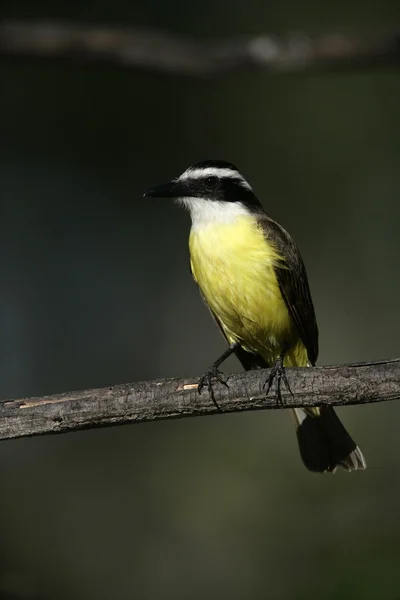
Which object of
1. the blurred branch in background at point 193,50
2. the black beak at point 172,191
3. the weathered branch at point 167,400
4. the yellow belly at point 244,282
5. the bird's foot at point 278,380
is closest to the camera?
the blurred branch in background at point 193,50

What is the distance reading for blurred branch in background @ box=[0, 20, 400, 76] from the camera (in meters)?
4.10

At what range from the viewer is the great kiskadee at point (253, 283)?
516cm

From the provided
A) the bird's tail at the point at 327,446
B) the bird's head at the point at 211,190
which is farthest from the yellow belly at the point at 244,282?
the bird's tail at the point at 327,446

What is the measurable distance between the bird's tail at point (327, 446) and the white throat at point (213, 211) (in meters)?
1.37

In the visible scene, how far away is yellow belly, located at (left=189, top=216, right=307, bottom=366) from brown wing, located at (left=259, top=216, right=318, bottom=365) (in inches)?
1.6

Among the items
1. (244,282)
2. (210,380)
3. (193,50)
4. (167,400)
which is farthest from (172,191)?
(167,400)

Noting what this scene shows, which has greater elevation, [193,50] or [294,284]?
[193,50]

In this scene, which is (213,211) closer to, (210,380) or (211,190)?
(211,190)

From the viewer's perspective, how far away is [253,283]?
5145mm

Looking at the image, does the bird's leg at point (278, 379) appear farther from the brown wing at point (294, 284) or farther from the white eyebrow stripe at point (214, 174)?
the white eyebrow stripe at point (214, 174)

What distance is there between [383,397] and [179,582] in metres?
3.24

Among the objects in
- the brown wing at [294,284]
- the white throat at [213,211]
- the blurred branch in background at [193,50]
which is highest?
the blurred branch in background at [193,50]

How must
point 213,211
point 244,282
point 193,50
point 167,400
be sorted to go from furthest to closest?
point 213,211 → point 244,282 → point 167,400 → point 193,50

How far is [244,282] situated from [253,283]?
0.18 ft
